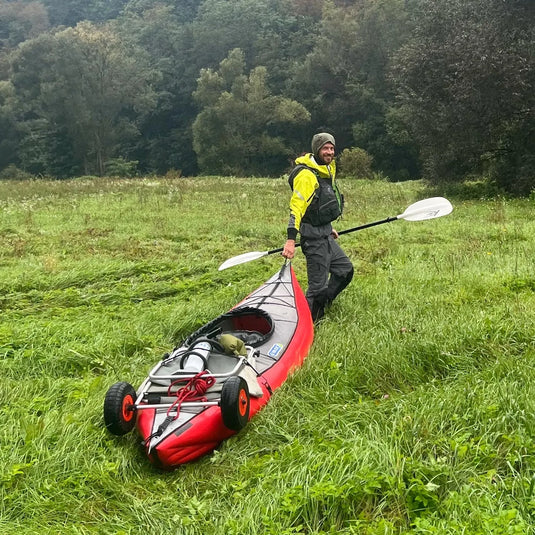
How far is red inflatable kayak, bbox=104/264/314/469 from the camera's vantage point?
306 centimetres

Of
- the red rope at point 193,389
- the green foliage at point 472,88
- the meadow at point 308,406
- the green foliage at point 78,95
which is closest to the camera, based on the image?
the meadow at point 308,406

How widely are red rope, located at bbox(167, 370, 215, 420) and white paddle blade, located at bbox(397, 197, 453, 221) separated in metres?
3.61

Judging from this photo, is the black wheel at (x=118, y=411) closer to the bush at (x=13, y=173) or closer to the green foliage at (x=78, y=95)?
the green foliage at (x=78, y=95)

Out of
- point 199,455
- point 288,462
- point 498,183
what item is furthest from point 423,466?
point 498,183

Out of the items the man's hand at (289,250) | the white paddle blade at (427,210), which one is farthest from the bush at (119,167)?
the man's hand at (289,250)

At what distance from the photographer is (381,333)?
439 cm

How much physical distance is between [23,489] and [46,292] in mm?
4146

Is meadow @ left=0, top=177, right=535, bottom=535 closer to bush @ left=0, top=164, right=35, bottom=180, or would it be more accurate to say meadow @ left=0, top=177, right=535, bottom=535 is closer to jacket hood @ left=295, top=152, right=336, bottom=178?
jacket hood @ left=295, top=152, right=336, bottom=178

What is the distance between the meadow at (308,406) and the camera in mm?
2361

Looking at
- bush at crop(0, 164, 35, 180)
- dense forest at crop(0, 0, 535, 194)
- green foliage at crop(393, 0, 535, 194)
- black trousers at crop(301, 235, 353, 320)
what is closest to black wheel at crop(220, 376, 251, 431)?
black trousers at crop(301, 235, 353, 320)

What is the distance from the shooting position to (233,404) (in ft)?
10.1

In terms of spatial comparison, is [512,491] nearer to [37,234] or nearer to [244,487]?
[244,487]

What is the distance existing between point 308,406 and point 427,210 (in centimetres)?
371

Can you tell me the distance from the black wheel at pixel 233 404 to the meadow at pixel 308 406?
0.17 metres
